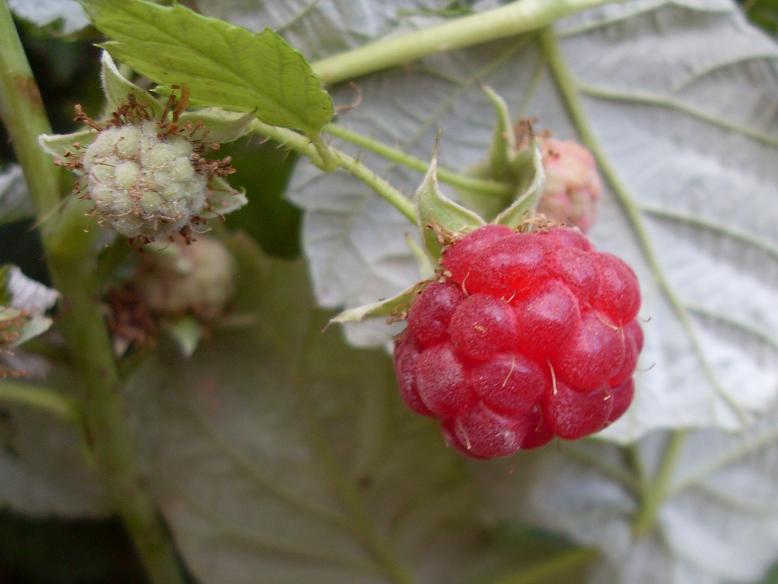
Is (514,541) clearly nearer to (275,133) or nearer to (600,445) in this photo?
(600,445)

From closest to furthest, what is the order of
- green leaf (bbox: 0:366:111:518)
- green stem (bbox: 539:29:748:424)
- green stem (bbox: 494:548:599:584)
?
green stem (bbox: 539:29:748:424) < green leaf (bbox: 0:366:111:518) < green stem (bbox: 494:548:599:584)

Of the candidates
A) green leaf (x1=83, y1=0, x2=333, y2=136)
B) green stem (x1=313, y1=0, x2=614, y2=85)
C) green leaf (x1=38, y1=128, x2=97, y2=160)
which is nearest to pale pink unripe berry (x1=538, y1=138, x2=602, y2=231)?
green stem (x1=313, y1=0, x2=614, y2=85)

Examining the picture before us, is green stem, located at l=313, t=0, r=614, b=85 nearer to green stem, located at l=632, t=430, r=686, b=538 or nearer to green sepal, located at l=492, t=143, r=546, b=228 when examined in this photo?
green sepal, located at l=492, t=143, r=546, b=228

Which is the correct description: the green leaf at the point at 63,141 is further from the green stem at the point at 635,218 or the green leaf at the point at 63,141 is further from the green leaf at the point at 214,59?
the green stem at the point at 635,218

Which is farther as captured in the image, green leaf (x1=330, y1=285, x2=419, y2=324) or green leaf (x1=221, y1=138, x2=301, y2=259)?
green leaf (x1=221, y1=138, x2=301, y2=259)

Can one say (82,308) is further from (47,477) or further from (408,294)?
(47,477)

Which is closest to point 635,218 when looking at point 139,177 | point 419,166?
point 419,166
